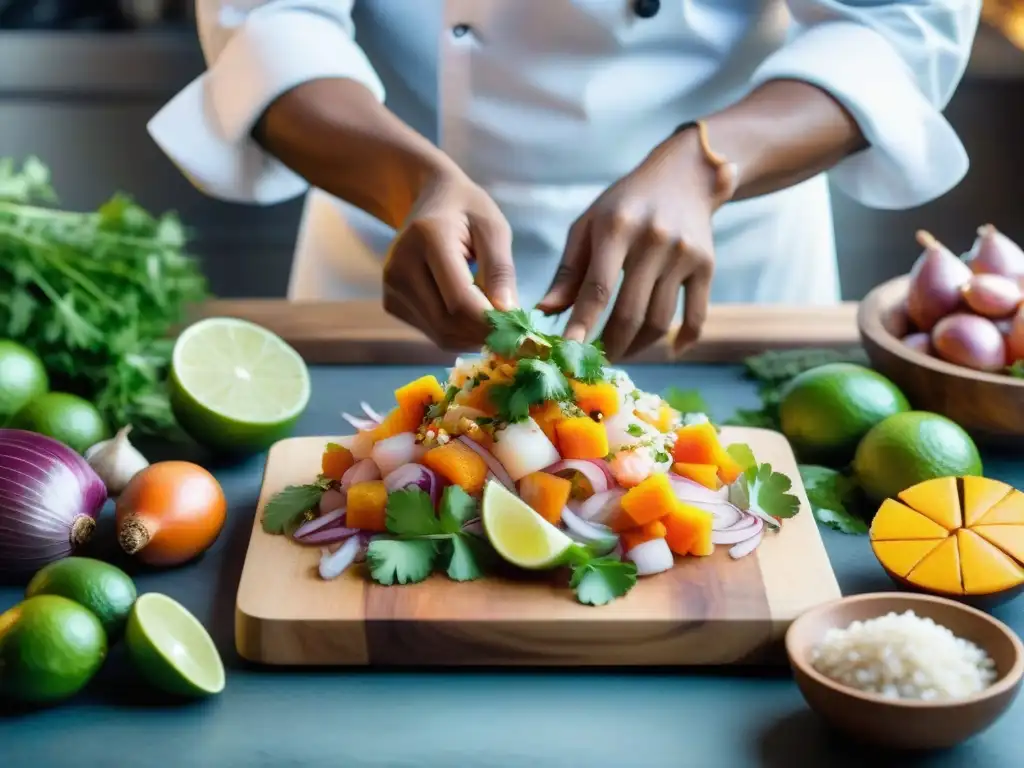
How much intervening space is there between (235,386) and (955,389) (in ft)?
2.87

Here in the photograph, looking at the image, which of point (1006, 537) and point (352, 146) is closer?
point (1006, 537)

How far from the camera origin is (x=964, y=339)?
1536mm

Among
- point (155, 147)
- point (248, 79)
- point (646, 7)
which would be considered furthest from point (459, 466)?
point (155, 147)

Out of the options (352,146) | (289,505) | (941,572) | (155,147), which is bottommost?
(155,147)

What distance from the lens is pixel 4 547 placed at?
124 centimetres

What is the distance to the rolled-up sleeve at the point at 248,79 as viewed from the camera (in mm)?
1731

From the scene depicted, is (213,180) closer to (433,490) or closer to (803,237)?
(433,490)

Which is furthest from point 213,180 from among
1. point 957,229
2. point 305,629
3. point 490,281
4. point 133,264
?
point 957,229

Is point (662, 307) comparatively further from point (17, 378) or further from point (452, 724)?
point (17, 378)

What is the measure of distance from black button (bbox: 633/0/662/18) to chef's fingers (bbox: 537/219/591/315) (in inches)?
18.2

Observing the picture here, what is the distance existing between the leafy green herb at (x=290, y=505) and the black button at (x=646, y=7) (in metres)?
0.86

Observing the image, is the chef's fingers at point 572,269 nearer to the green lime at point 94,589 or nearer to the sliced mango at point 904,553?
the sliced mango at point 904,553

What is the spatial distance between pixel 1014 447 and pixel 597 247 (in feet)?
1.85

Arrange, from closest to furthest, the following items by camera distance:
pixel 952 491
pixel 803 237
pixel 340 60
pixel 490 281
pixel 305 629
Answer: pixel 305 629
pixel 952 491
pixel 490 281
pixel 340 60
pixel 803 237
